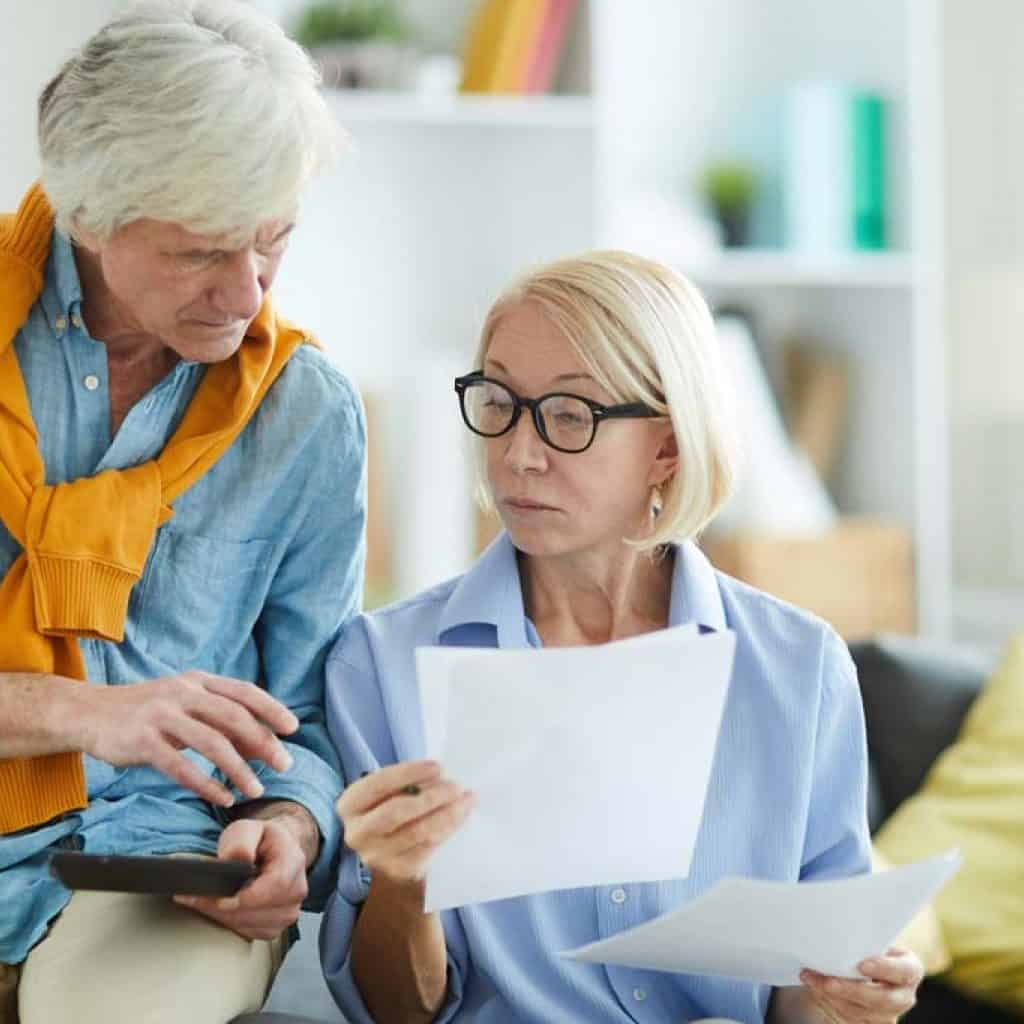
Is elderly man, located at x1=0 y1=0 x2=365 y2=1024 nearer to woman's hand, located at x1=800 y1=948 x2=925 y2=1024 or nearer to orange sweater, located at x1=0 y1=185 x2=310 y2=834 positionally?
orange sweater, located at x1=0 y1=185 x2=310 y2=834

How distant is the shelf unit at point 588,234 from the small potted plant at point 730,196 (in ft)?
0.26

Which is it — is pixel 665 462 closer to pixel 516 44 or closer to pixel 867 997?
pixel 867 997

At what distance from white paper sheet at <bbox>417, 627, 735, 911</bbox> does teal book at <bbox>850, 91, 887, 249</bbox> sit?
258 cm

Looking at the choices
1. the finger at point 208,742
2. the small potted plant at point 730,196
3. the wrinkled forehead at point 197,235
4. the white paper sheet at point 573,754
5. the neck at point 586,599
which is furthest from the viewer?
the small potted plant at point 730,196

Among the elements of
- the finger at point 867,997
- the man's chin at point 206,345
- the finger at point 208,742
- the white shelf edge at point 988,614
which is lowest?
the white shelf edge at point 988,614

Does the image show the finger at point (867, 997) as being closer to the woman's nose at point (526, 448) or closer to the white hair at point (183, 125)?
the woman's nose at point (526, 448)

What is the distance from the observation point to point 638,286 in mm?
1679

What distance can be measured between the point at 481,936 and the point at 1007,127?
282 centimetres

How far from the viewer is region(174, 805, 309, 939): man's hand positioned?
1472mm

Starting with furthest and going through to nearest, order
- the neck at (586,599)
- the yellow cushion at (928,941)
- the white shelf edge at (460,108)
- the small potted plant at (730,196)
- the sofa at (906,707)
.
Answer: the small potted plant at (730,196) < the white shelf edge at (460,108) < the sofa at (906,707) < the yellow cushion at (928,941) < the neck at (586,599)

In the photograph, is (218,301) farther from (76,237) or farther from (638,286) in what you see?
(638,286)

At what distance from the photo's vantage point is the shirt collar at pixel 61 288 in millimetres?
1650

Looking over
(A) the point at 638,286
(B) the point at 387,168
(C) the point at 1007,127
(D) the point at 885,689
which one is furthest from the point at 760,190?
(A) the point at 638,286

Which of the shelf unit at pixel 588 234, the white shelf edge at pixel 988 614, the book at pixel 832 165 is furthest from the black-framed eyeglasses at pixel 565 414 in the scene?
the white shelf edge at pixel 988 614
